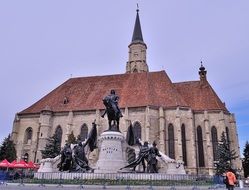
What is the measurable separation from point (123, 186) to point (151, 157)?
4.98 meters

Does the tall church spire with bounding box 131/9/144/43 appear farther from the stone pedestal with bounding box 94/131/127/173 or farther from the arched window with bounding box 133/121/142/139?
the stone pedestal with bounding box 94/131/127/173

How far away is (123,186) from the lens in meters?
11.7

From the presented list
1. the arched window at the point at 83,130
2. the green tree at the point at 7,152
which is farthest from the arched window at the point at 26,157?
the arched window at the point at 83,130

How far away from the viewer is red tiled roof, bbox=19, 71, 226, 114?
39.5 metres

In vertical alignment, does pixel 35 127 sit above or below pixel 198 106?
below

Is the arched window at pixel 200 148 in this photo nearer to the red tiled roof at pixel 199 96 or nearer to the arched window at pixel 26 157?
the red tiled roof at pixel 199 96

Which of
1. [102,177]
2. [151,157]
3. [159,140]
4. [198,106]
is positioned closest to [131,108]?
[159,140]

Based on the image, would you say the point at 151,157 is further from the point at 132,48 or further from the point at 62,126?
the point at 132,48

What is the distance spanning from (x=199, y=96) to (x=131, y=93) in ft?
34.9

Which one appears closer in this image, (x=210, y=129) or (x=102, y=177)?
(x=102, y=177)

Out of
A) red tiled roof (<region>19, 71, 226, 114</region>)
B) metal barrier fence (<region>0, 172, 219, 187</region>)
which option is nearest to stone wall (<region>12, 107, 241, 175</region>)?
red tiled roof (<region>19, 71, 226, 114</region>)

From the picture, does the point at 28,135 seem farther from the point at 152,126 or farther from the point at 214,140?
the point at 214,140

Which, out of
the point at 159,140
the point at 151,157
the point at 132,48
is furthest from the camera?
the point at 132,48

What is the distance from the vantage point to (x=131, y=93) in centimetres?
4112
